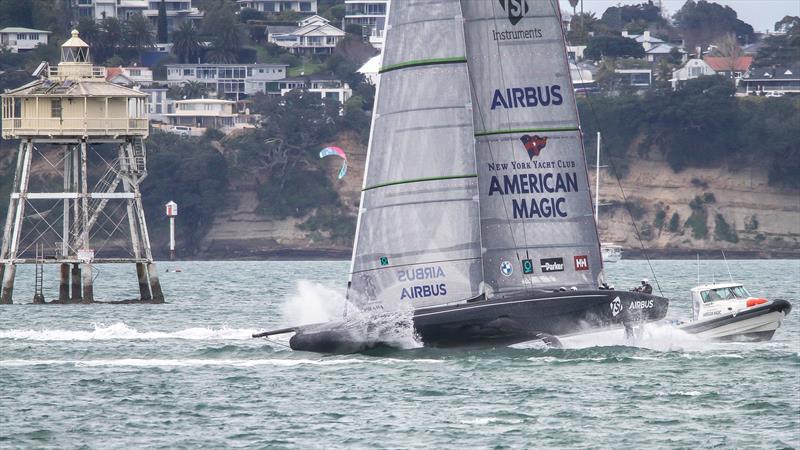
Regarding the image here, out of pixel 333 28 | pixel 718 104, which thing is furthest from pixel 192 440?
pixel 333 28

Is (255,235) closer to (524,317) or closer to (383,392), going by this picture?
(524,317)

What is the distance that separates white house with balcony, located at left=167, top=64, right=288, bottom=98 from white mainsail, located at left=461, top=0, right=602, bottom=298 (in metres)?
141

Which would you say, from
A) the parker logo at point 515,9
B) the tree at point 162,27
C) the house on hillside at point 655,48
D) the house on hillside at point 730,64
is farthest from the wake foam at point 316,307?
the tree at point 162,27

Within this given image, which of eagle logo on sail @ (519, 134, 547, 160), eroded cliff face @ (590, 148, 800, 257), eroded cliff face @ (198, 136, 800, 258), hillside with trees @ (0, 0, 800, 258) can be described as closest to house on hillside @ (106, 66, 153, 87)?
hillside with trees @ (0, 0, 800, 258)

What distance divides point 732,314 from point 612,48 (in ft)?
479

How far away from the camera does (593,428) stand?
1081 inches

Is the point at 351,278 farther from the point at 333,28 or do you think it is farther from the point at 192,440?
the point at 333,28

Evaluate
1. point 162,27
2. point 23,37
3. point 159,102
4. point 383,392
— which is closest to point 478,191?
point 383,392

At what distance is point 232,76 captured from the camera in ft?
581

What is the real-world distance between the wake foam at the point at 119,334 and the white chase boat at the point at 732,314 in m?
11.1

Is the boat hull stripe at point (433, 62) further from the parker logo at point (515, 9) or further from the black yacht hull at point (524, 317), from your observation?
the black yacht hull at point (524, 317)

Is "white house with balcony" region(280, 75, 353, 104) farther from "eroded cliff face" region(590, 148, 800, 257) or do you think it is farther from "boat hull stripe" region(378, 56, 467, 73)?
"boat hull stripe" region(378, 56, 467, 73)

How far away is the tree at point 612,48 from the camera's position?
180 m

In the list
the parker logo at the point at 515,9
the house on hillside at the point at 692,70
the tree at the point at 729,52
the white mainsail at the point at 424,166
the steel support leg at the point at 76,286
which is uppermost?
the tree at the point at 729,52
